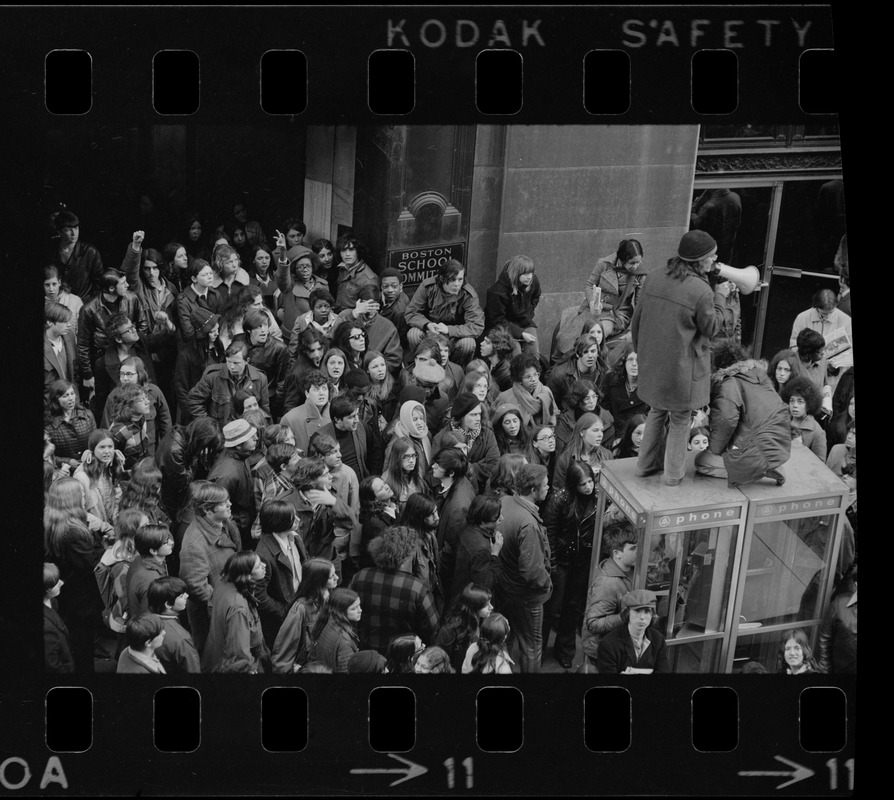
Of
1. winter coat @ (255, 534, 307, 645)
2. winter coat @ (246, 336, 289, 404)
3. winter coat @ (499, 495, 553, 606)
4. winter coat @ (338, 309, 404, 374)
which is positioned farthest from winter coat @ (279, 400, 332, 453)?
winter coat @ (499, 495, 553, 606)

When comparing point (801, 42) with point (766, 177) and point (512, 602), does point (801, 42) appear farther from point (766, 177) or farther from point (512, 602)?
point (512, 602)

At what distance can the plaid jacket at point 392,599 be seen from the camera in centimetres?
1016

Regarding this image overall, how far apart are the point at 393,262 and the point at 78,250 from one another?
1496 millimetres

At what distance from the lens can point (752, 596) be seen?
407 inches

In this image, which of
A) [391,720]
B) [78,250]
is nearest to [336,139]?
[78,250]

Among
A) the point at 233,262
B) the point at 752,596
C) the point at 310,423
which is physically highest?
the point at 233,262

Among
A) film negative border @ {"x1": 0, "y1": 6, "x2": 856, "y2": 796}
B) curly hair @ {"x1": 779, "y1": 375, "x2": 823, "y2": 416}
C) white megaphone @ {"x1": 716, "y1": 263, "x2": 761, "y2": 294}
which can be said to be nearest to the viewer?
film negative border @ {"x1": 0, "y1": 6, "x2": 856, "y2": 796}

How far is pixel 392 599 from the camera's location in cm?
1016

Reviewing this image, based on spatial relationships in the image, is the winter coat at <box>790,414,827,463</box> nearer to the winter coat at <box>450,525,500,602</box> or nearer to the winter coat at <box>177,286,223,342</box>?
the winter coat at <box>450,525,500,602</box>

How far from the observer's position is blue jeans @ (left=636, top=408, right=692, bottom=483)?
10.2 metres

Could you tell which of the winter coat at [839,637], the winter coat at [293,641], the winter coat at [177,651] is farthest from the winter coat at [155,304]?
the winter coat at [839,637]

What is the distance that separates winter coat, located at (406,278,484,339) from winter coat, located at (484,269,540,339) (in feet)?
0.19

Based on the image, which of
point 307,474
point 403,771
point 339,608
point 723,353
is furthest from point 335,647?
point 723,353

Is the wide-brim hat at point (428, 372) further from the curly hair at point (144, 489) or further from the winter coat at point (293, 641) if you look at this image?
the curly hair at point (144, 489)
